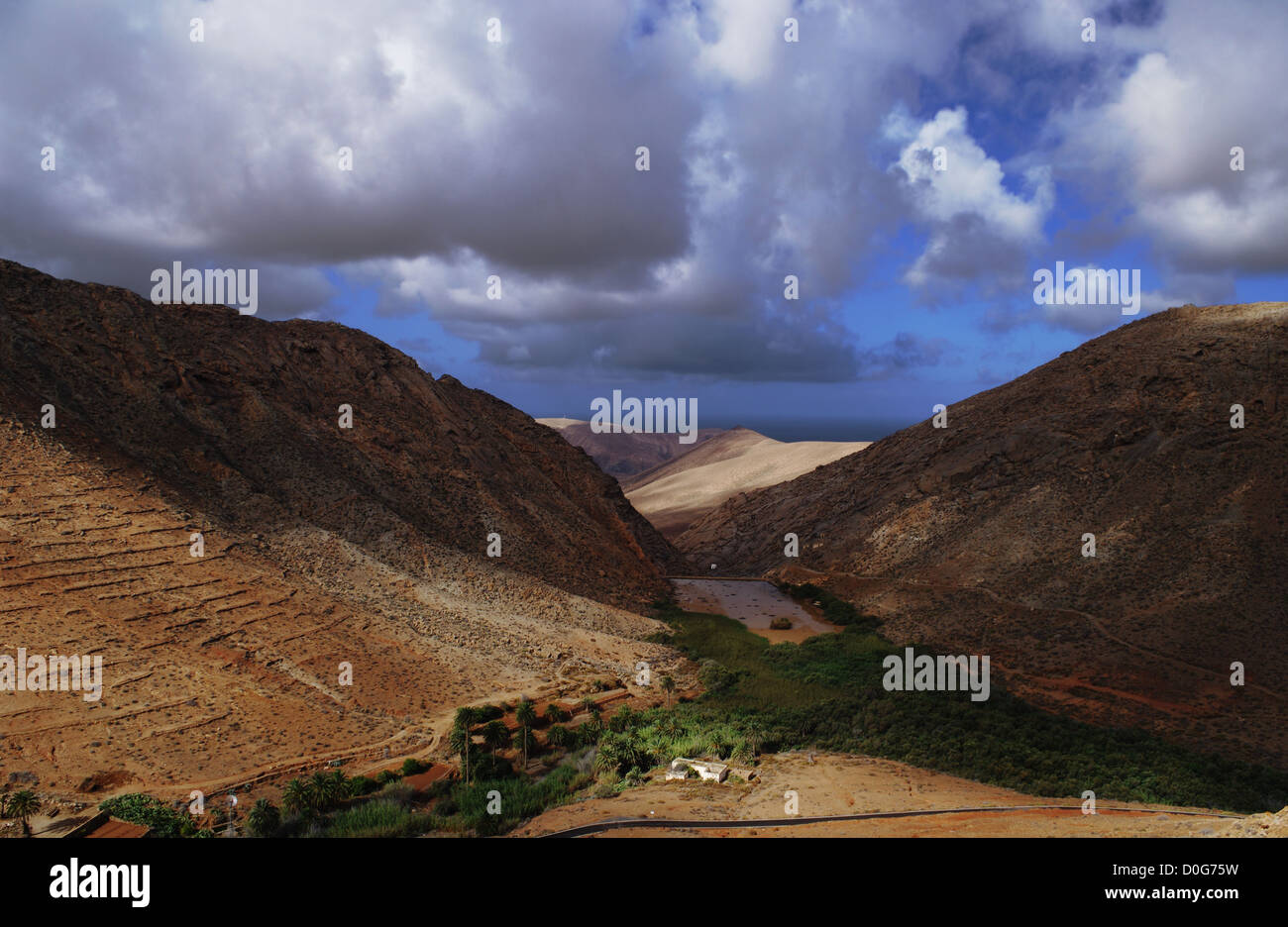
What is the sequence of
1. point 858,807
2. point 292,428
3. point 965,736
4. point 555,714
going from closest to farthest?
point 858,807 < point 965,736 < point 555,714 < point 292,428

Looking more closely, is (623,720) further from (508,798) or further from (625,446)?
(625,446)

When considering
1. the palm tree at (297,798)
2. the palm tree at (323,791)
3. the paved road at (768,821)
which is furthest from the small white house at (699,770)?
the palm tree at (297,798)

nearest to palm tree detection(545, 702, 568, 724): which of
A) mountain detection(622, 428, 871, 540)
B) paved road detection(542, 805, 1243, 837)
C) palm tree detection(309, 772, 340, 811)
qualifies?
palm tree detection(309, 772, 340, 811)

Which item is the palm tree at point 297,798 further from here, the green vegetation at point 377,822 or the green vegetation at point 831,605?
the green vegetation at point 831,605

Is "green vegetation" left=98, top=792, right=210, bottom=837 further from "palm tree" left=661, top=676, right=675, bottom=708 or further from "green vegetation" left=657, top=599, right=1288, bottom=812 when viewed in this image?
"palm tree" left=661, top=676, right=675, bottom=708

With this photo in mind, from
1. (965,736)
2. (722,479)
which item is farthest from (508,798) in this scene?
(722,479)

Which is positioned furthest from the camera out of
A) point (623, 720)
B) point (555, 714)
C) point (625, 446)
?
point (625, 446)
